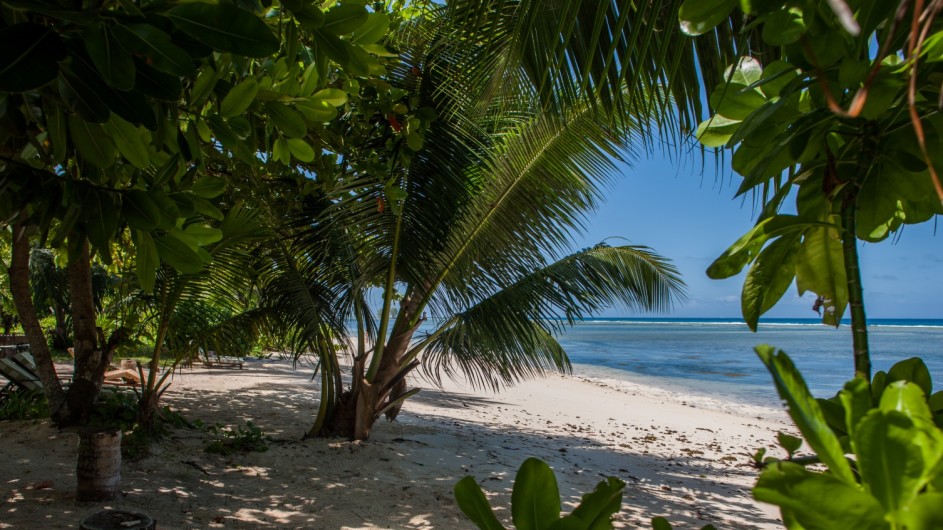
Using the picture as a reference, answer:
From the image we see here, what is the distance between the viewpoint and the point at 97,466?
3.70m

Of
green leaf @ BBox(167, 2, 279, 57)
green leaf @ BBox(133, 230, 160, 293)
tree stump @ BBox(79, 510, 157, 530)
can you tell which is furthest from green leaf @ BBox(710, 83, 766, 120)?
tree stump @ BBox(79, 510, 157, 530)

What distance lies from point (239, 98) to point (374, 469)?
4304 millimetres

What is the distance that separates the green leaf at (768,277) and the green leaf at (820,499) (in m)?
0.34

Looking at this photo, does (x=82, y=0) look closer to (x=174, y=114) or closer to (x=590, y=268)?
(x=174, y=114)

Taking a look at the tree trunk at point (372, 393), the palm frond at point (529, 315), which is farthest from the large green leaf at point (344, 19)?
the tree trunk at point (372, 393)

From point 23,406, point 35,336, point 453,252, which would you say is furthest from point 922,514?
point 23,406

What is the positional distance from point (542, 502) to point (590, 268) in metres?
5.72

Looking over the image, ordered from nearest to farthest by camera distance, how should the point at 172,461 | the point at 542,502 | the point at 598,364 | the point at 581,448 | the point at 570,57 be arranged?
the point at 542,502 → the point at 570,57 → the point at 172,461 → the point at 581,448 → the point at 598,364

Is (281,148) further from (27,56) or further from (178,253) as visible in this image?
(27,56)

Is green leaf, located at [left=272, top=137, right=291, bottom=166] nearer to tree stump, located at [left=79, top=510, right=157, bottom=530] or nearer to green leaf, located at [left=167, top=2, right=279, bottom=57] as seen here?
Answer: green leaf, located at [left=167, top=2, right=279, bottom=57]

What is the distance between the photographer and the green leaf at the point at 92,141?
4.05 ft

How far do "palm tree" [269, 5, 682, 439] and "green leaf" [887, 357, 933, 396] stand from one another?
155 inches

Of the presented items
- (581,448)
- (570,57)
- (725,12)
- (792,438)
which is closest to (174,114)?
(570,57)

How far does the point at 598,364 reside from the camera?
26906 mm
